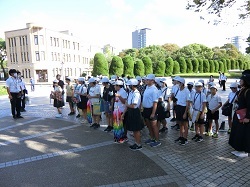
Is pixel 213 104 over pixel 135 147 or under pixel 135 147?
over

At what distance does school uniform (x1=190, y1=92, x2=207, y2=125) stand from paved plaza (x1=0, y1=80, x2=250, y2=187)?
0.65 metres

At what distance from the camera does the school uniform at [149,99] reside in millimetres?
5699

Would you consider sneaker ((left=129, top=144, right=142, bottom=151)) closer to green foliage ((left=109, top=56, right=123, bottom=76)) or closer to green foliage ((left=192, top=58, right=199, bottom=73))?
green foliage ((left=109, top=56, right=123, bottom=76))

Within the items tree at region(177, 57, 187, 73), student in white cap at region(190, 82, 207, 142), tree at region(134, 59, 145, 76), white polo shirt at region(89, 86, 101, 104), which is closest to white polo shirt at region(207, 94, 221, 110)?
student in white cap at region(190, 82, 207, 142)

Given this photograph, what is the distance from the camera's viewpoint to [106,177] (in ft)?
14.1

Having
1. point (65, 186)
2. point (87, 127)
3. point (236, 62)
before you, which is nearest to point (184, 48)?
point (236, 62)

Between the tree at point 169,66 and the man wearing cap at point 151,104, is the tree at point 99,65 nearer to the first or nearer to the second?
the tree at point 169,66

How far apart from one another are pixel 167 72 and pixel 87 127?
131 feet

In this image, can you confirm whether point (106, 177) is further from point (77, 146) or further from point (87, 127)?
point (87, 127)

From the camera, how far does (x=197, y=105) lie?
6223mm

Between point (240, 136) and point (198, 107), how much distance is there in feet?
4.59

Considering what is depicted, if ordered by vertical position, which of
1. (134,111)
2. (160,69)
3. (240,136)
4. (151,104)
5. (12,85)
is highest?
(160,69)

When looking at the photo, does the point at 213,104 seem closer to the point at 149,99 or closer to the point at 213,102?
the point at 213,102

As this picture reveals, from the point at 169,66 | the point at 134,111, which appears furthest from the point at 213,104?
the point at 169,66
